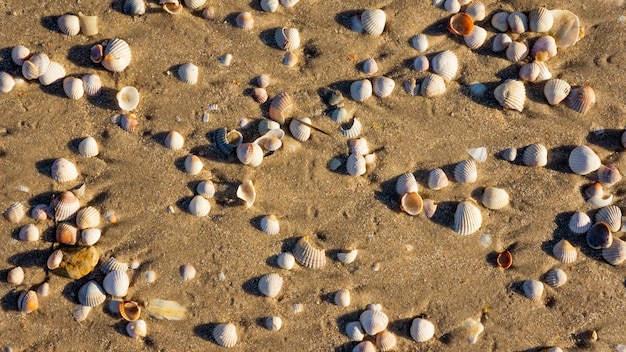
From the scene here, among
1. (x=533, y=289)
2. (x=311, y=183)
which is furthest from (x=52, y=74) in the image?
(x=533, y=289)

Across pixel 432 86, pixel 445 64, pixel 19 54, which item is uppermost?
pixel 445 64

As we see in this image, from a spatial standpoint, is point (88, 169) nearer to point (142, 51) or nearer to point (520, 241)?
point (142, 51)

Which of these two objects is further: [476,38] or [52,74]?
[476,38]

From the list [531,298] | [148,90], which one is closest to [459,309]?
[531,298]

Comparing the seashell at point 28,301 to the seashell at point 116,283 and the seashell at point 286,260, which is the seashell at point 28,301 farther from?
the seashell at point 286,260

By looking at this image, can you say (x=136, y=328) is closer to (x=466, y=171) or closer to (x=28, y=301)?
(x=28, y=301)

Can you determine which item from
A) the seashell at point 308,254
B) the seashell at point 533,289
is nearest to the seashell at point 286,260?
the seashell at point 308,254

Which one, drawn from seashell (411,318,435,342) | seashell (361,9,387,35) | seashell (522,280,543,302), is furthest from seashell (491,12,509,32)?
seashell (411,318,435,342)

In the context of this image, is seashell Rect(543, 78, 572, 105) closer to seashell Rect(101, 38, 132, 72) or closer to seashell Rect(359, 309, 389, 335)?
seashell Rect(359, 309, 389, 335)
